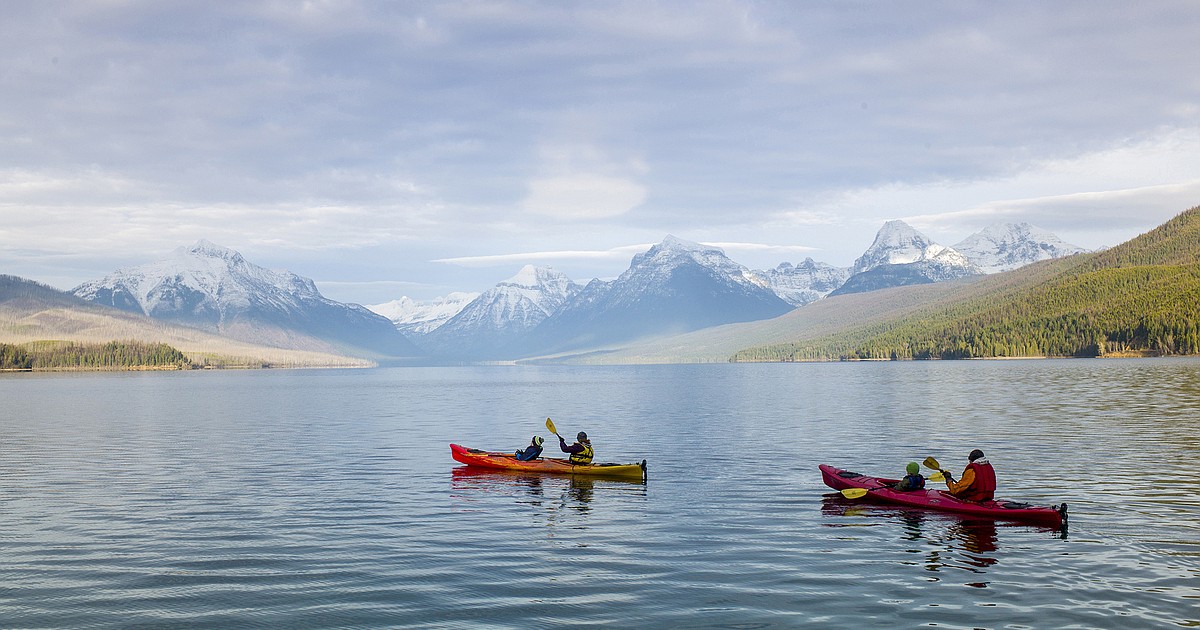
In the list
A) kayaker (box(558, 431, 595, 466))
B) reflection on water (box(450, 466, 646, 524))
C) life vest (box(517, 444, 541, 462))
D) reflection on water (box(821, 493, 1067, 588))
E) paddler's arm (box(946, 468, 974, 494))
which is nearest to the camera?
reflection on water (box(821, 493, 1067, 588))

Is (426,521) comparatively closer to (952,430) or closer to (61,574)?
(61,574)

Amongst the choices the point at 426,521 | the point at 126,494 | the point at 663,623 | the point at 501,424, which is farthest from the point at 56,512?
the point at 501,424

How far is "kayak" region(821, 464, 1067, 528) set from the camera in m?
33.0

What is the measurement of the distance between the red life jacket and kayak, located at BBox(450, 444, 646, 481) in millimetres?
16312

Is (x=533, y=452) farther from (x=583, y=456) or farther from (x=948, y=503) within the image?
(x=948, y=503)

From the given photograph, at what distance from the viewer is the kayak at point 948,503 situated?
108 feet

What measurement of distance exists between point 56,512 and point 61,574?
41.1 ft

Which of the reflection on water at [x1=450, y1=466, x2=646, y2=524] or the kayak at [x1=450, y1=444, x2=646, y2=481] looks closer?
the reflection on water at [x1=450, y1=466, x2=646, y2=524]

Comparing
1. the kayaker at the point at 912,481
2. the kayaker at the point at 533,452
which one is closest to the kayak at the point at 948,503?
the kayaker at the point at 912,481

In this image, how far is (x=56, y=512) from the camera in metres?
37.8

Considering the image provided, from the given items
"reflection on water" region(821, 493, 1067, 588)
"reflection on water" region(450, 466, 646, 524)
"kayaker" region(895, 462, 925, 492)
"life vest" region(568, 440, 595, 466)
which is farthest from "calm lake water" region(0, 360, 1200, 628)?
"kayaker" region(895, 462, 925, 492)

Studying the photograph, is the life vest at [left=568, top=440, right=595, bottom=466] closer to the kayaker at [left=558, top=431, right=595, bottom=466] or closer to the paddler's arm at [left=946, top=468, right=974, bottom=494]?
the kayaker at [left=558, top=431, right=595, bottom=466]

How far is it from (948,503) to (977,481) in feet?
4.83

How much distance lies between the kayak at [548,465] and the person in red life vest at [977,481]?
16.0m
